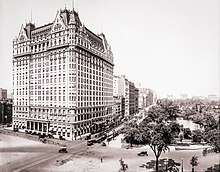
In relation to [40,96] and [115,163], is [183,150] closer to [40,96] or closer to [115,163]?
[115,163]

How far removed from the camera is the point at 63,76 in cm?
834

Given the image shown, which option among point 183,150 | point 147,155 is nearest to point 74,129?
point 147,155

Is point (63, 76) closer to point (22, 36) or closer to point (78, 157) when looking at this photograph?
point (22, 36)

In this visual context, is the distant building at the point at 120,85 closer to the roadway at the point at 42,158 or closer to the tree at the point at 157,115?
the tree at the point at 157,115

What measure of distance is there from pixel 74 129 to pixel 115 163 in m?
2.12

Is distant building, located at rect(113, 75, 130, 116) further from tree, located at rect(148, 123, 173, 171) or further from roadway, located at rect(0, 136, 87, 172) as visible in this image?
roadway, located at rect(0, 136, 87, 172)

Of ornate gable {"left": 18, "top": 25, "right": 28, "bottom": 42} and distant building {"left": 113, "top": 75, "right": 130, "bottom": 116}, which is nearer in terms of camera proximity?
ornate gable {"left": 18, "top": 25, "right": 28, "bottom": 42}

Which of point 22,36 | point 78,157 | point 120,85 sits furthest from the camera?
point 120,85

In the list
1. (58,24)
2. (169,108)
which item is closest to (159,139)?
(169,108)

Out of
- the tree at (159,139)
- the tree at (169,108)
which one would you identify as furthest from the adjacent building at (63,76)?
the tree at (169,108)

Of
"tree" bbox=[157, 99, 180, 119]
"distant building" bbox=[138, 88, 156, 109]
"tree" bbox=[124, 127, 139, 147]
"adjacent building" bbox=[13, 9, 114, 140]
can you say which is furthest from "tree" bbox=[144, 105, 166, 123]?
"adjacent building" bbox=[13, 9, 114, 140]

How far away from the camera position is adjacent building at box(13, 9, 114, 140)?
8.04 m

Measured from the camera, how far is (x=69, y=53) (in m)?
8.21

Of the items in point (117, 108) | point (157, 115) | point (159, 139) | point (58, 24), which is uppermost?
point (58, 24)
